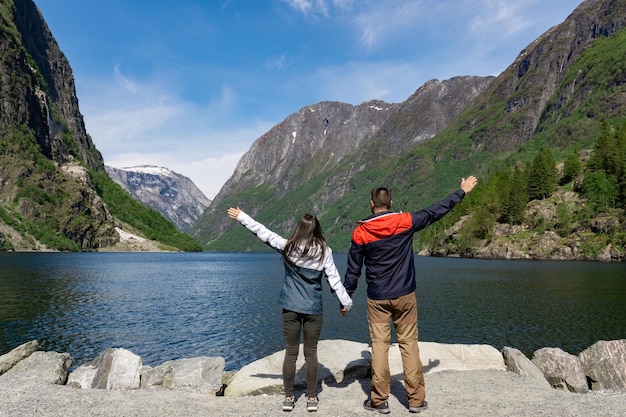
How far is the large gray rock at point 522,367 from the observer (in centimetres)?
1429

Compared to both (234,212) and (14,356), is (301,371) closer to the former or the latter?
(234,212)

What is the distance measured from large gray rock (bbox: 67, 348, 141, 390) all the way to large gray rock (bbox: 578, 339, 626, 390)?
1654 cm

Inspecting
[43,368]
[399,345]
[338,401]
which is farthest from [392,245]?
[43,368]

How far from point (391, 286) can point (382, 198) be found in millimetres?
2208

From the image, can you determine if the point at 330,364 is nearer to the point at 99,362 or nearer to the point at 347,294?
the point at 347,294

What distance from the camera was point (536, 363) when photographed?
52.5 ft

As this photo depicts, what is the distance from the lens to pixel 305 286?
1068 centimetres

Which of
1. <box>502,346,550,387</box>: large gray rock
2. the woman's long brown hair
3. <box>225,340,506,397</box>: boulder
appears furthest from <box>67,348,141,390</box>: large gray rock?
<box>502,346,550,387</box>: large gray rock

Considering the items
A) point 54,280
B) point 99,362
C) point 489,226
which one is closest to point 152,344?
point 99,362

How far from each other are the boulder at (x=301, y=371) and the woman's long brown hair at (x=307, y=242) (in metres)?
4.78

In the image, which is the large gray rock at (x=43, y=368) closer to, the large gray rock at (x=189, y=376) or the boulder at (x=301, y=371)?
the large gray rock at (x=189, y=376)

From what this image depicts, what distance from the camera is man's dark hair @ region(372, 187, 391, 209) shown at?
428 inches

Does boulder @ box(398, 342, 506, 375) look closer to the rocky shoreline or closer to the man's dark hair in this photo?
the rocky shoreline

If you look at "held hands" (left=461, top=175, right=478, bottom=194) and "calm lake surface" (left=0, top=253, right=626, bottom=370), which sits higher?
"held hands" (left=461, top=175, right=478, bottom=194)
